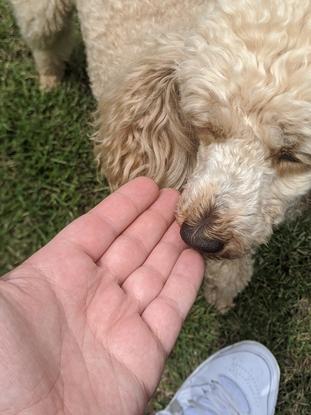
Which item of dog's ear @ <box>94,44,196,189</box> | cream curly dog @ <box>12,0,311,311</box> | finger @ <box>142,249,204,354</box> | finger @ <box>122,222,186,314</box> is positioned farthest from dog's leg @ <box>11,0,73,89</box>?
finger @ <box>142,249,204,354</box>

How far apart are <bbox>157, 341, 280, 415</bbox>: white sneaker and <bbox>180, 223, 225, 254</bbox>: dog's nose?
3.34 ft

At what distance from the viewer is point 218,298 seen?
97.8 inches

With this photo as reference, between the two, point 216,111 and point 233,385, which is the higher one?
point 216,111

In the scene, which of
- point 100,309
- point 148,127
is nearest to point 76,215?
point 148,127

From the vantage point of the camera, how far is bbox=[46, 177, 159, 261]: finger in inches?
62.8

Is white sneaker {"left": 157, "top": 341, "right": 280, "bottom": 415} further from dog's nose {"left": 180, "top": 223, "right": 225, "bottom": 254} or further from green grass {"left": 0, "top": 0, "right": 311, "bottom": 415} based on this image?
dog's nose {"left": 180, "top": 223, "right": 225, "bottom": 254}

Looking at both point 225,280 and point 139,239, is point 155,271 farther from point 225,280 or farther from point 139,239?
point 225,280

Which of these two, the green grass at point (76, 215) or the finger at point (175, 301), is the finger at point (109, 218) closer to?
the finger at point (175, 301)

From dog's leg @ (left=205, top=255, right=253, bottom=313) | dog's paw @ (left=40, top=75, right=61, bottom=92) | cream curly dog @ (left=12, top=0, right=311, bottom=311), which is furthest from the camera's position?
dog's paw @ (left=40, top=75, right=61, bottom=92)

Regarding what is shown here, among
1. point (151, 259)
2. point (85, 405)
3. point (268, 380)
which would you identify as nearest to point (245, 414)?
point (268, 380)

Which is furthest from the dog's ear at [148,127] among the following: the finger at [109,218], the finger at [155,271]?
the finger at [155,271]

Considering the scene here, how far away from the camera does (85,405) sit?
51.9 inches

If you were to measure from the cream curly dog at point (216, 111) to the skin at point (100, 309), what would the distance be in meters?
0.14

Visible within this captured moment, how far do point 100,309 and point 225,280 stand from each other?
0.92 metres
